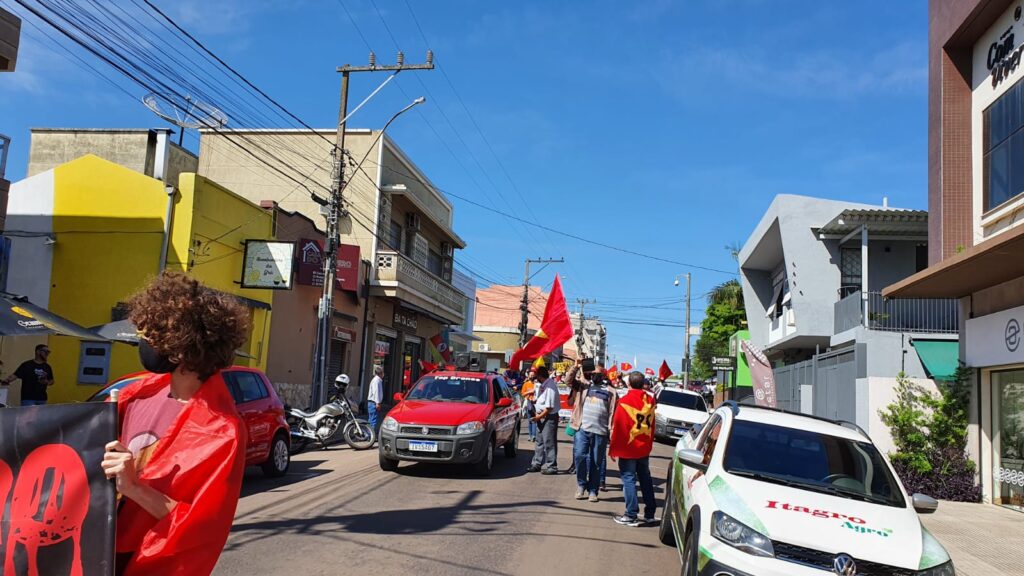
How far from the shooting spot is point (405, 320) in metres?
31.2

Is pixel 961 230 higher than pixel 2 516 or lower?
higher

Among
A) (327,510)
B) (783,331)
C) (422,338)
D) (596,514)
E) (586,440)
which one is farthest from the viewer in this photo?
(422,338)

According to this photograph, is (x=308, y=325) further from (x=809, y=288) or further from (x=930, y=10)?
(x=930, y=10)

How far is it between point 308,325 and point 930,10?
1781 cm

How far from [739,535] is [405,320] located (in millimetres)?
26840

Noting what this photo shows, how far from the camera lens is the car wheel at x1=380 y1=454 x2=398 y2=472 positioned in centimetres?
1198

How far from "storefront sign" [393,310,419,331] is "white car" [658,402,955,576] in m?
23.5

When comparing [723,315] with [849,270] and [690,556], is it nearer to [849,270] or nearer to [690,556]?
[849,270]

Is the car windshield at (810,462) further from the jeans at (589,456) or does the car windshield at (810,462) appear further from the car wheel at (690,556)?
the jeans at (589,456)

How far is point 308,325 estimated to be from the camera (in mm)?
23172

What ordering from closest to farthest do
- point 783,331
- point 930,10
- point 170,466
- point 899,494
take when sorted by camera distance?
point 170,466 < point 899,494 < point 930,10 < point 783,331

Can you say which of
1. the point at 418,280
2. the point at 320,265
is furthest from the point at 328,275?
the point at 418,280

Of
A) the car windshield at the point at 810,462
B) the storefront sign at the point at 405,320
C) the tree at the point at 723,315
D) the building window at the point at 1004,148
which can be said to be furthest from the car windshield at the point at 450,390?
the tree at the point at 723,315

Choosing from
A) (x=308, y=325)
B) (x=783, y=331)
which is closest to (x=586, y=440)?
(x=308, y=325)
